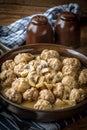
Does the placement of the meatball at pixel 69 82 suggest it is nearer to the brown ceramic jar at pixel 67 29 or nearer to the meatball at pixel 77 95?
the meatball at pixel 77 95

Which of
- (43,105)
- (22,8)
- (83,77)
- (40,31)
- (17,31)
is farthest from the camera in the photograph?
(22,8)

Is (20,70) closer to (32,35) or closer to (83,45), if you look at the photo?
(32,35)

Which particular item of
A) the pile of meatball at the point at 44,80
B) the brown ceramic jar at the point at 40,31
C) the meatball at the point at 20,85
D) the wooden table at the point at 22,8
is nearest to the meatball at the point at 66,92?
the pile of meatball at the point at 44,80

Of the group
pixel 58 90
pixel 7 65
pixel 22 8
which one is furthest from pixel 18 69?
pixel 22 8

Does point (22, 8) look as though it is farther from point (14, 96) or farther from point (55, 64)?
point (14, 96)

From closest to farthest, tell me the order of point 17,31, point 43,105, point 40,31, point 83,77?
point 43,105
point 83,77
point 40,31
point 17,31

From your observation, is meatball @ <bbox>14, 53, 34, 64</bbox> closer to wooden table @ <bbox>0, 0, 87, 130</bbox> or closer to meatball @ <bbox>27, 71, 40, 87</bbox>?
meatball @ <bbox>27, 71, 40, 87</bbox>
